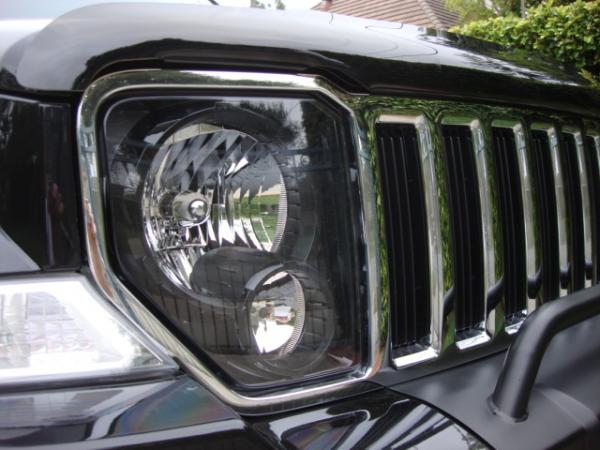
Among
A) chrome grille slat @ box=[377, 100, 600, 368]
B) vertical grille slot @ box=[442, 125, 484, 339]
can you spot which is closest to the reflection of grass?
chrome grille slat @ box=[377, 100, 600, 368]

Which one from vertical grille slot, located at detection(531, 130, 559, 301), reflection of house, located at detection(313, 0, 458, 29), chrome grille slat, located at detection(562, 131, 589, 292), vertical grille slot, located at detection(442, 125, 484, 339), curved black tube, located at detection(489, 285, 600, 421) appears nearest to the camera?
curved black tube, located at detection(489, 285, 600, 421)

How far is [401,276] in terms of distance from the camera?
1418 millimetres

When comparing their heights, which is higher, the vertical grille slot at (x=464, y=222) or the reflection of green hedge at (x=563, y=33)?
the reflection of green hedge at (x=563, y=33)

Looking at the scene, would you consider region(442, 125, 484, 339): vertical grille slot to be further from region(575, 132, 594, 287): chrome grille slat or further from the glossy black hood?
region(575, 132, 594, 287): chrome grille slat

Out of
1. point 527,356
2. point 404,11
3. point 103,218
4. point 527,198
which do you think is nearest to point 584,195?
point 527,198

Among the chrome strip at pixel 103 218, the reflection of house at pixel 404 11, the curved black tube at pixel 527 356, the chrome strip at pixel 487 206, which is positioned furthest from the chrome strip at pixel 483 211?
the reflection of house at pixel 404 11

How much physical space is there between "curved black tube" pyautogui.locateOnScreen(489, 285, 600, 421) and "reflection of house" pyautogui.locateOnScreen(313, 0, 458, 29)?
1251 cm

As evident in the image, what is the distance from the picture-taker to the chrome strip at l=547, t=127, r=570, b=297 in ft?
5.89

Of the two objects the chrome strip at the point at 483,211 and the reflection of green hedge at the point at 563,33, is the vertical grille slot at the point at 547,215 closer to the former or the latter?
the chrome strip at the point at 483,211

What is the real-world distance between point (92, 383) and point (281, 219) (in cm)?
50

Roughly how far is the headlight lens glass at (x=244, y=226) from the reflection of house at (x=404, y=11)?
12.5 m

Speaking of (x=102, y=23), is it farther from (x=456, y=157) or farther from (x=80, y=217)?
(x=456, y=157)

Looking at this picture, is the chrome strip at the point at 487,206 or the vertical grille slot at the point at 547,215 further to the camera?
the vertical grille slot at the point at 547,215

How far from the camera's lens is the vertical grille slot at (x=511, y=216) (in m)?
1.65
